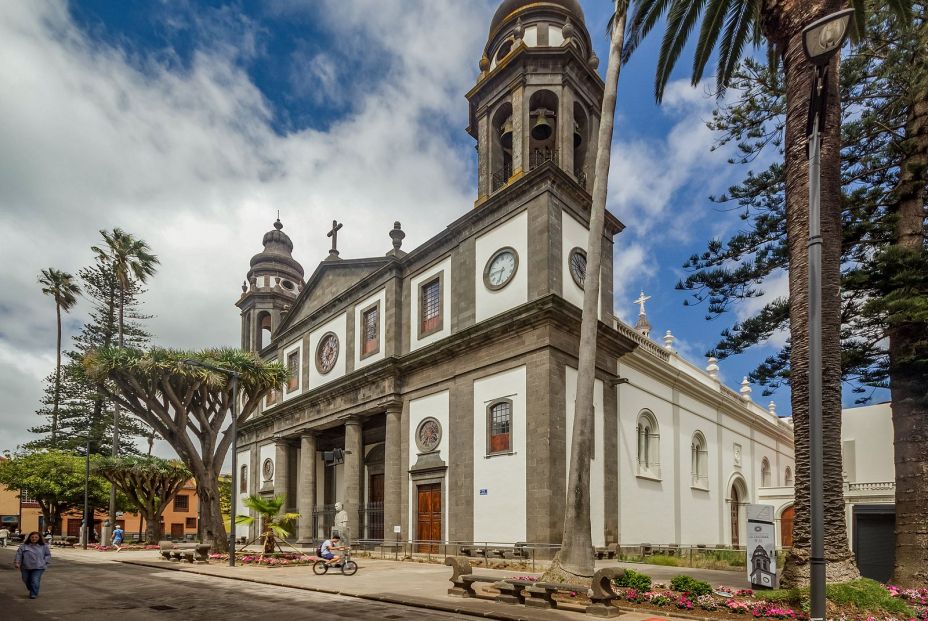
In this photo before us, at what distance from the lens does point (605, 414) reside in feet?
79.3

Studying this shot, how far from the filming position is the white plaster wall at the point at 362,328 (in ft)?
96.8

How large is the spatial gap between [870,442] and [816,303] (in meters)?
25.1

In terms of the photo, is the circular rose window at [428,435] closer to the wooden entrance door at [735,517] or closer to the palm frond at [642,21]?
the palm frond at [642,21]

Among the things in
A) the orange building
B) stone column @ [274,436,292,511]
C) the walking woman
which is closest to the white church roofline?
the walking woman

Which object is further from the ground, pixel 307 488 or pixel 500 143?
pixel 500 143

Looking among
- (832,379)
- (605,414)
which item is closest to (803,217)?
(832,379)

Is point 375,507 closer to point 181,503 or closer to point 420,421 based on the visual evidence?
point 420,421

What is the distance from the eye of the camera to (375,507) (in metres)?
29.7

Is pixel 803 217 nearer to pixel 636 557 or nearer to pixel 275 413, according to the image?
pixel 636 557

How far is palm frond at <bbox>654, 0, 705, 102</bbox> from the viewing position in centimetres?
1495

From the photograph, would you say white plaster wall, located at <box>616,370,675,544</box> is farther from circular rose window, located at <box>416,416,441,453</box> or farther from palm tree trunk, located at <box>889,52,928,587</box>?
palm tree trunk, located at <box>889,52,928,587</box>

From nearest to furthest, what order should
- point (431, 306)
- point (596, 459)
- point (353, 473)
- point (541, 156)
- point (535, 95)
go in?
point (596, 459), point (535, 95), point (541, 156), point (431, 306), point (353, 473)

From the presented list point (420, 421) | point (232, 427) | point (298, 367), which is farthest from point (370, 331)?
point (232, 427)

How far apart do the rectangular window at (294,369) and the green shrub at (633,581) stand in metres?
27.0
